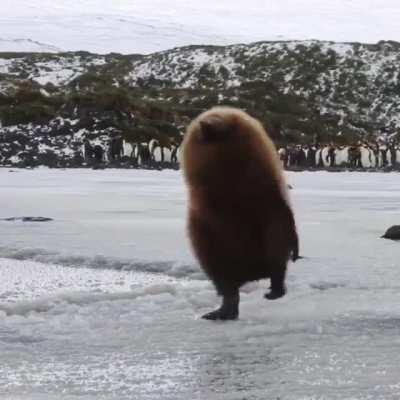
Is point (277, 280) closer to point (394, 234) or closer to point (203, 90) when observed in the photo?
point (394, 234)

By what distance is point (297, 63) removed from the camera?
74.4m

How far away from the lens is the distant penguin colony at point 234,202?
357 cm

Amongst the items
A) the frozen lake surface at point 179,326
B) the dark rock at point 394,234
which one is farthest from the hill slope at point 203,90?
the frozen lake surface at point 179,326

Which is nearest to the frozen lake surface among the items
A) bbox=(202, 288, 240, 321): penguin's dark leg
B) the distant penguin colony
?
bbox=(202, 288, 240, 321): penguin's dark leg

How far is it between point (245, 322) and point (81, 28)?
113003mm

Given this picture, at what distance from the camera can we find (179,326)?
12.1 ft

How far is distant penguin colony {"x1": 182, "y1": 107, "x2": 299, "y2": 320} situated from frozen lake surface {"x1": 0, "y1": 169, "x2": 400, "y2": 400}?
0.22 meters

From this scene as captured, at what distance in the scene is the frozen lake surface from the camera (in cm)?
270

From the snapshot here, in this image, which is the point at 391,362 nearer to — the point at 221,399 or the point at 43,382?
the point at 221,399

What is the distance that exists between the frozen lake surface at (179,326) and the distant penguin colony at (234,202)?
8.8 inches

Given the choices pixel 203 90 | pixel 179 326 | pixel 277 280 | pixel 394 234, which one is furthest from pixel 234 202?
pixel 203 90

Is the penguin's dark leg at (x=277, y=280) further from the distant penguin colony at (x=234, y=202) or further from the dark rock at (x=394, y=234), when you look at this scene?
the dark rock at (x=394, y=234)

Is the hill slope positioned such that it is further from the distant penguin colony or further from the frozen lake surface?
the distant penguin colony

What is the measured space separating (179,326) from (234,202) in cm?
54
